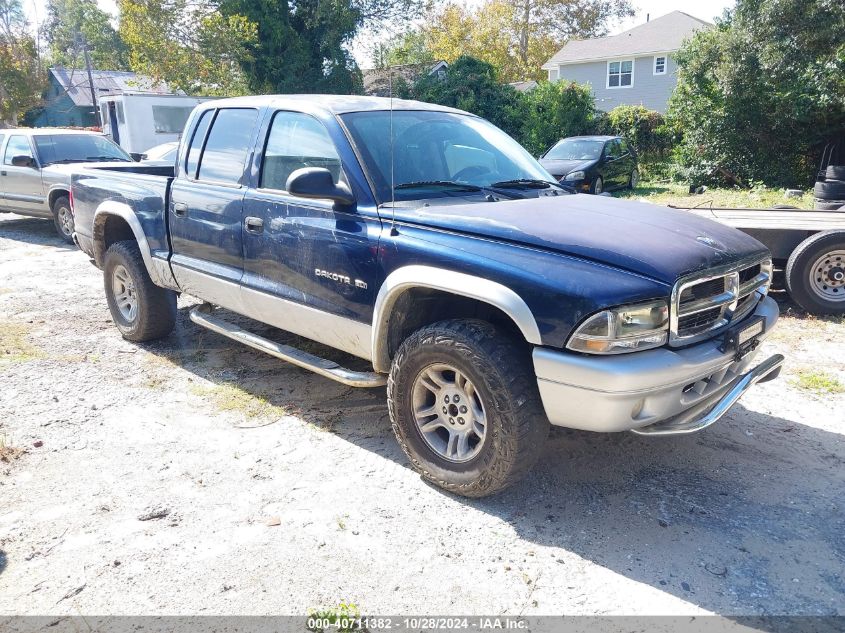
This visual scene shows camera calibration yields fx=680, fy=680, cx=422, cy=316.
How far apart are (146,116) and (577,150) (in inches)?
539

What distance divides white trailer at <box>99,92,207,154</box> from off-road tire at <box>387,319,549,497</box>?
66.9ft

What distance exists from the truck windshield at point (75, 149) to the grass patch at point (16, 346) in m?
5.86

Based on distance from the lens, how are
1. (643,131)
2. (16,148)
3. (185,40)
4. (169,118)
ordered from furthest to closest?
(185,40) < (643,131) < (169,118) < (16,148)

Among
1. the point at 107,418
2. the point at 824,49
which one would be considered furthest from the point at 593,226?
the point at 824,49

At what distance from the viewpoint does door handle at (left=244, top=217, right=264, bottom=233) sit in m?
4.31

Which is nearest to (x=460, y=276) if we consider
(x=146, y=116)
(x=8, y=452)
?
(x=8, y=452)

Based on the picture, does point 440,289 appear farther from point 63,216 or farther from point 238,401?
point 63,216

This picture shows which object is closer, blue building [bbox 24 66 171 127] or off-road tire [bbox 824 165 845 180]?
off-road tire [bbox 824 165 845 180]

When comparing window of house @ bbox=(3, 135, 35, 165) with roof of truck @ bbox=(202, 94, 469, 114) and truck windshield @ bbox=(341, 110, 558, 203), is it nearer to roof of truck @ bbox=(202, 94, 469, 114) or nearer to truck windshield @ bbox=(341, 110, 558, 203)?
roof of truck @ bbox=(202, 94, 469, 114)

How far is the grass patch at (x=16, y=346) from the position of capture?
5742mm

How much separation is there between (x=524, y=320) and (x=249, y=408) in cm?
242

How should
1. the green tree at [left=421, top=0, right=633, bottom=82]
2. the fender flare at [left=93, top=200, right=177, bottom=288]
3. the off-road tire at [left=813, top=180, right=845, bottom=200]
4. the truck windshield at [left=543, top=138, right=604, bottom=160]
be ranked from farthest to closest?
the green tree at [left=421, top=0, right=633, bottom=82], the truck windshield at [left=543, top=138, right=604, bottom=160], the off-road tire at [left=813, top=180, right=845, bottom=200], the fender flare at [left=93, top=200, right=177, bottom=288]

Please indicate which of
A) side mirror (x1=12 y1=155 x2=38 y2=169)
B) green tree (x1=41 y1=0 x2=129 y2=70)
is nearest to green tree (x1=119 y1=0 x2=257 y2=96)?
side mirror (x1=12 y1=155 x2=38 y2=169)

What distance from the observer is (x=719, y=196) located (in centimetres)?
1709
